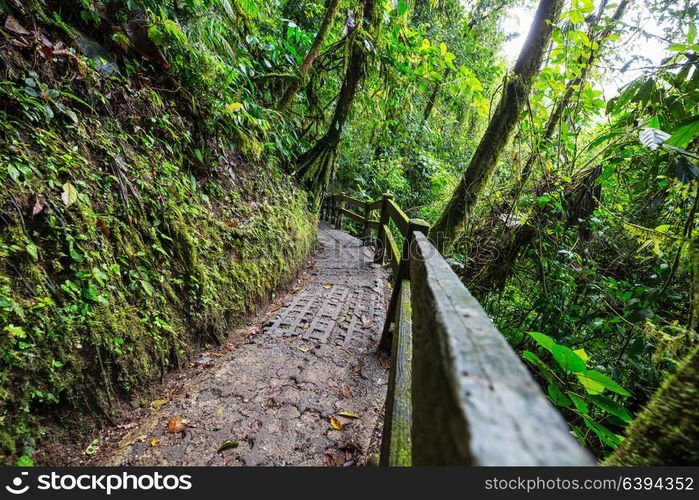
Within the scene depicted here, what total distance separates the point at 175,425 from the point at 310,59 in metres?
5.61

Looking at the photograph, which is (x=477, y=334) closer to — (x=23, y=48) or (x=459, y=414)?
(x=459, y=414)

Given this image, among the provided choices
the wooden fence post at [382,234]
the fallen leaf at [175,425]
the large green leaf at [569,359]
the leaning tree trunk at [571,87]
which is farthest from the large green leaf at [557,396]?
the wooden fence post at [382,234]

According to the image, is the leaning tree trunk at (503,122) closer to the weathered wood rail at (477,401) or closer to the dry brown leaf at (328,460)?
the dry brown leaf at (328,460)

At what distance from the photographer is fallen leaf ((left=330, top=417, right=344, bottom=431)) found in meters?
2.08

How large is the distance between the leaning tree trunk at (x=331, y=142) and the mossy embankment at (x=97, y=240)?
2884 millimetres

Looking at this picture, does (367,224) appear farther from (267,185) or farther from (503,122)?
(503,122)

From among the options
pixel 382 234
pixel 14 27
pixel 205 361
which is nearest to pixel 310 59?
pixel 382 234

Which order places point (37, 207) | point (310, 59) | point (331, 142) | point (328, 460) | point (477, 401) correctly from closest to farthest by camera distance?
point (477, 401) → point (37, 207) → point (328, 460) → point (310, 59) → point (331, 142)

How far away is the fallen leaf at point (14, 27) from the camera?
2.00 meters

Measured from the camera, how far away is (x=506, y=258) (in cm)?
384

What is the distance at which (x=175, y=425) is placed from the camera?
193cm

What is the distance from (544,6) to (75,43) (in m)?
4.46

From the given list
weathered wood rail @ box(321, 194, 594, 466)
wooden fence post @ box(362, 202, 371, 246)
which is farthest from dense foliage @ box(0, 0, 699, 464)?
wooden fence post @ box(362, 202, 371, 246)

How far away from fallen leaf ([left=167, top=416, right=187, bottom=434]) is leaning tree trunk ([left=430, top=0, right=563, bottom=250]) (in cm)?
336
